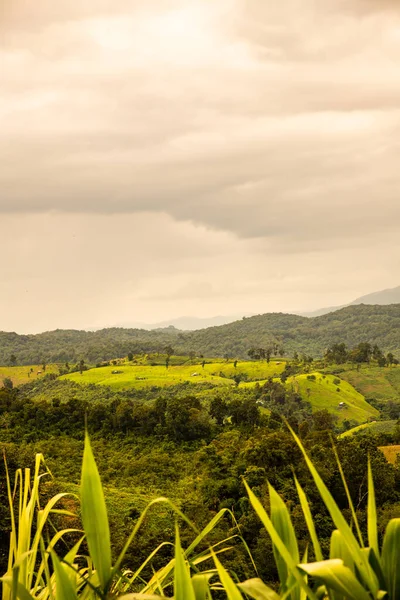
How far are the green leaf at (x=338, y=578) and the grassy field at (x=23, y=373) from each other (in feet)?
Answer: 467

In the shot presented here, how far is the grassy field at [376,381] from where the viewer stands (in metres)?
118

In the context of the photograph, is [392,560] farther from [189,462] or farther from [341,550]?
[189,462]

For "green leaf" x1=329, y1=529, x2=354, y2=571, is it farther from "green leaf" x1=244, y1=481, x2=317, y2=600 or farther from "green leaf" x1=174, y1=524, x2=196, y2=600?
"green leaf" x1=174, y1=524, x2=196, y2=600

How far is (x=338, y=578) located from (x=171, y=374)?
4944 inches

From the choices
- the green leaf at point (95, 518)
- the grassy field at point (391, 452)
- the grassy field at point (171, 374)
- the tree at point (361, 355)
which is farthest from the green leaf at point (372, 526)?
the tree at point (361, 355)

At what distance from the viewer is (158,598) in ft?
4.19

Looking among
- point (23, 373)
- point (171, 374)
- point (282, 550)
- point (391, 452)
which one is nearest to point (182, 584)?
point (282, 550)

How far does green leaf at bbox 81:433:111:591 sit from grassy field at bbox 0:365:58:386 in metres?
142

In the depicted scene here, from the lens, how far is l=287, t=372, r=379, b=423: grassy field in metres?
102

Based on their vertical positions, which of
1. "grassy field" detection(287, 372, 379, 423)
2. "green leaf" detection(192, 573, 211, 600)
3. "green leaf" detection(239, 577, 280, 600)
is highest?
"green leaf" detection(239, 577, 280, 600)

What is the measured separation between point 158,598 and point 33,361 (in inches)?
7928

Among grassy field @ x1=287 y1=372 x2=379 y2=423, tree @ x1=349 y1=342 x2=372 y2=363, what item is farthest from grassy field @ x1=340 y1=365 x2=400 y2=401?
grassy field @ x1=287 y1=372 x2=379 y2=423

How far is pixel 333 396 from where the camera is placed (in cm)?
10650

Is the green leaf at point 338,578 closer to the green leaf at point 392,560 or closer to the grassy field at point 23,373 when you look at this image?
the green leaf at point 392,560
